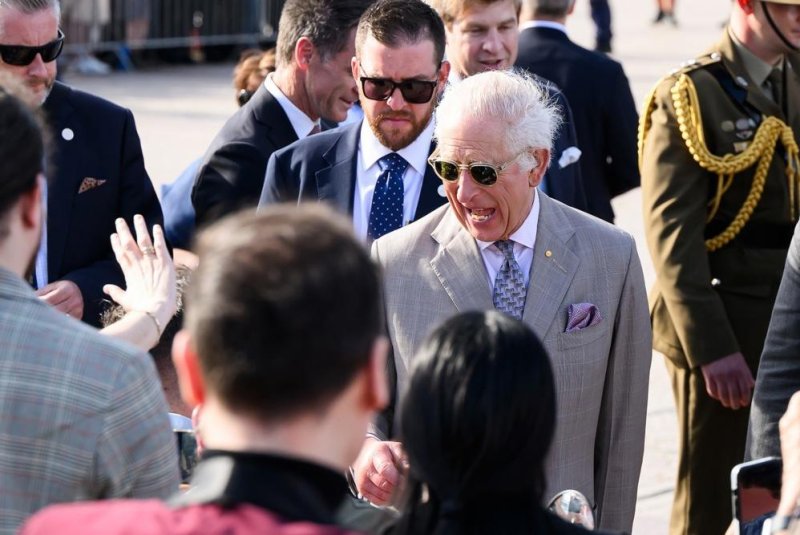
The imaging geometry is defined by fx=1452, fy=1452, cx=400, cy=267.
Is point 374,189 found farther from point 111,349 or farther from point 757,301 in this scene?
point 111,349

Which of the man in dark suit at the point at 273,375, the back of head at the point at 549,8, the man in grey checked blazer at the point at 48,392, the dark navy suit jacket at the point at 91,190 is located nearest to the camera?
the man in dark suit at the point at 273,375

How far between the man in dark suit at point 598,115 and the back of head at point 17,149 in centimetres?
368

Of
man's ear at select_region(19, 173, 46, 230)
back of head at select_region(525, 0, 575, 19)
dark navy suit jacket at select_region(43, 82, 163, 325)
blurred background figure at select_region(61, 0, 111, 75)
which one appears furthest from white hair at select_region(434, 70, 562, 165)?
blurred background figure at select_region(61, 0, 111, 75)

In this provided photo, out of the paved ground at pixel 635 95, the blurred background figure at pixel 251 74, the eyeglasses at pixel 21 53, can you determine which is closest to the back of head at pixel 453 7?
the blurred background figure at pixel 251 74

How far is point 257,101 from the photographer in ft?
16.5

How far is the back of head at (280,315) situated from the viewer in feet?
5.58

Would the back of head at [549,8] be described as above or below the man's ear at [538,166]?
above

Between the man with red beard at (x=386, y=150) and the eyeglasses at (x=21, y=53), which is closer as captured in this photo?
the eyeglasses at (x=21, y=53)

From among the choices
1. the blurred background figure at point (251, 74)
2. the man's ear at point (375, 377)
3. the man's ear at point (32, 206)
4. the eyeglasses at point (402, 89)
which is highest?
the man's ear at point (32, 206)

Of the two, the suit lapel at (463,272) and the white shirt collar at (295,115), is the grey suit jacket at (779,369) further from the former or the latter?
the white shirt collar at (295,115)

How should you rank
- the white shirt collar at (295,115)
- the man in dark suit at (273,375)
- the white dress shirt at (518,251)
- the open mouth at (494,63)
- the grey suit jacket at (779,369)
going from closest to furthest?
the man in dark suit at (273,375)
the grey suit jacket at (779,369)
the white dress shirt at (518,251)
the white shirt collar at (295,115)
the open mouth at (494,63)

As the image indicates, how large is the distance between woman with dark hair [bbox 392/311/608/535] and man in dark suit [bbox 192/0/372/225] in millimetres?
2739

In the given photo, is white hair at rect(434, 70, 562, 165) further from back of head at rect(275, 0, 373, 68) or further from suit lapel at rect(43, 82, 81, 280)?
back of head at rect(275, 0, 373, 68)

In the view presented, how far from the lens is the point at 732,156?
4660mm
